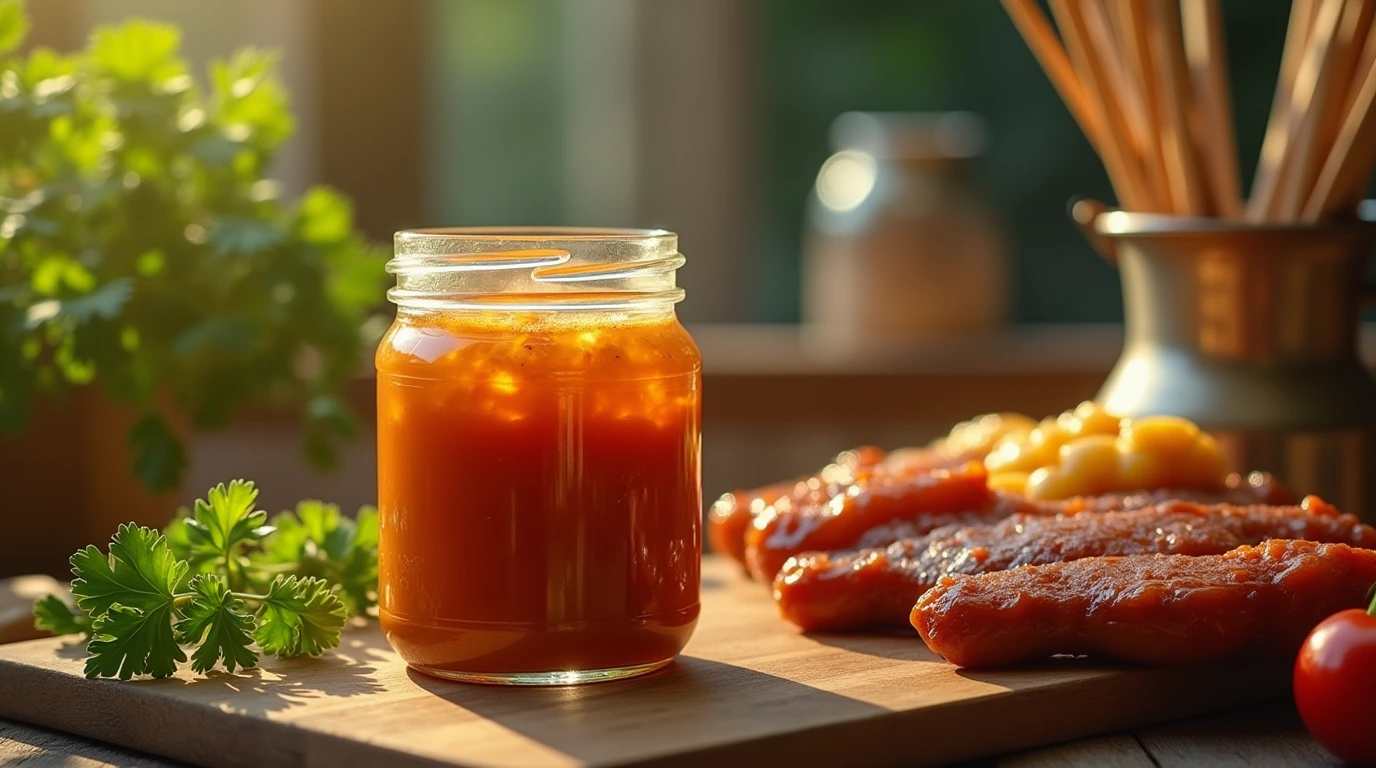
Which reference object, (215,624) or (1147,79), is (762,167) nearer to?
(1147,79)

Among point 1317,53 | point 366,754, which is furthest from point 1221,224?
point 366,754

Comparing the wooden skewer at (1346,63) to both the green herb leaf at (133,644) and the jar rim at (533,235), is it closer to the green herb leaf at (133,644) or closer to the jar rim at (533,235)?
the jar rim at (533,235)

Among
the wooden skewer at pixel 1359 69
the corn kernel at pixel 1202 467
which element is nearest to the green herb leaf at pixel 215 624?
the corn kernel at pixel 1202 467

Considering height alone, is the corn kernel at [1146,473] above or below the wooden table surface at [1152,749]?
above

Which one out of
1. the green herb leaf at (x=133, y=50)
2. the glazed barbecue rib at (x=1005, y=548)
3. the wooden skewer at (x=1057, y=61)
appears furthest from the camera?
the wooden skewer at (x=1057, y=61)

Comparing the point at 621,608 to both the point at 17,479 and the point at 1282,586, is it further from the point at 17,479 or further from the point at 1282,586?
the point at 17,479

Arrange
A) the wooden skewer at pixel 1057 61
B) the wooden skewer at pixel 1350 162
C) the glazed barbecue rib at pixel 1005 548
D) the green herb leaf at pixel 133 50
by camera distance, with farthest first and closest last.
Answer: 1. the wooden skewer at pixel 1057 61
2. the green herb leaf at pixel 133 50
3. the wooden skewer at pixel 1350 162
4. the glazed barbecue rib at pixel 1005 548
